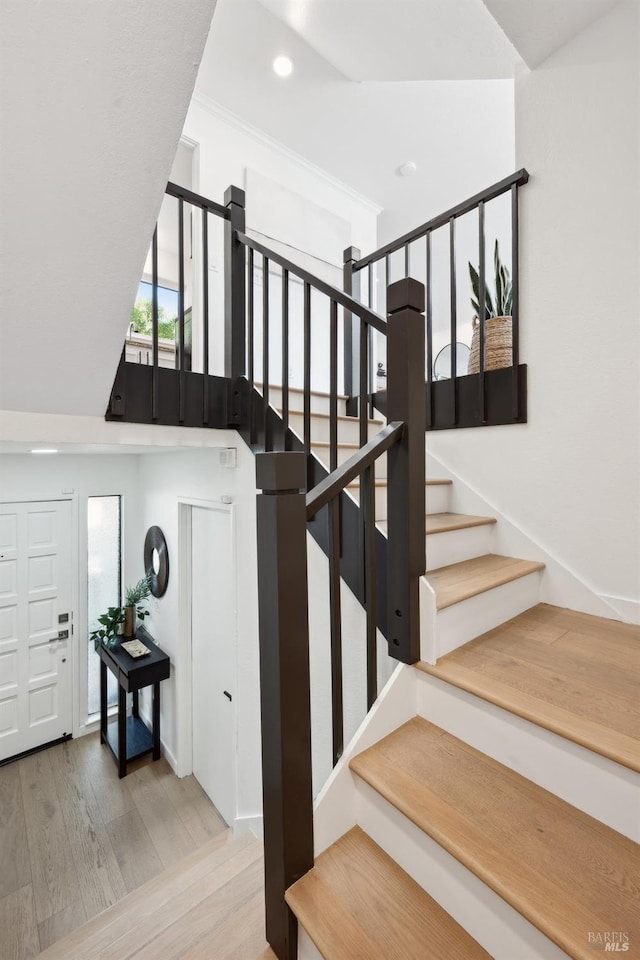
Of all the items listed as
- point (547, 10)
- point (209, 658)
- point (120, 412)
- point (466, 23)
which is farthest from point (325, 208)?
point (209, 658)

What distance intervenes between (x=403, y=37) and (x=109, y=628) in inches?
184

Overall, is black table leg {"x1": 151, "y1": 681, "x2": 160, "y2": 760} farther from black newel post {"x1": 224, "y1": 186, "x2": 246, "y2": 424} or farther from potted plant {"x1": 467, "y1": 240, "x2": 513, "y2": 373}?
potted plant {"x1": 467, "y1": 240, "x2": 513, "y2": 373}

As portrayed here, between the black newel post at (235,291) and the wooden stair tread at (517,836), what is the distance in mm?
1707

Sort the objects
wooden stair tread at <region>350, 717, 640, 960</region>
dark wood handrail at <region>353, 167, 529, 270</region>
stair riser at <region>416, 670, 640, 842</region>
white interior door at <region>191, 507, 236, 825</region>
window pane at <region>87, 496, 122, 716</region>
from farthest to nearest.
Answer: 1. window pane at <region>87, 496, 122, 716</region>
2. white interior door at <region>191, 507, 236, 825</region>
3. dark wood handrail at <region>353, 167, 529, 270</region>
4. stair riser at <region>416, 670, 640, 842</region>
5. wooden stair tread at <region>350, 717, 640, 960</region>

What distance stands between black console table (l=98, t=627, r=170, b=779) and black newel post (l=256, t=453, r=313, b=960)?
102 inches

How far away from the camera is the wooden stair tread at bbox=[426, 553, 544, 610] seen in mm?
1356

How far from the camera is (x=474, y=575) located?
63.2 inches

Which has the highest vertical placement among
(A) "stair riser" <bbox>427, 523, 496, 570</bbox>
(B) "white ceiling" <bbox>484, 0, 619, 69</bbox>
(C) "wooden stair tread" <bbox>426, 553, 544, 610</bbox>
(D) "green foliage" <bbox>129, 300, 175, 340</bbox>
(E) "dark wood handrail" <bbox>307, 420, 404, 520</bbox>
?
(B) "white ceiling" <bbox>484, 0, 619, 69</bbox>

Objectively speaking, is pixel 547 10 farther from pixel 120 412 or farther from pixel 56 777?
pixel 56 777

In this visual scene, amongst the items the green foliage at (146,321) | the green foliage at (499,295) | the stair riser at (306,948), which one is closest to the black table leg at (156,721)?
the stair riser at (306,948)

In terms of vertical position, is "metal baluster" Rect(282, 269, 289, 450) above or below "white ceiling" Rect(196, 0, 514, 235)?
Answer: below

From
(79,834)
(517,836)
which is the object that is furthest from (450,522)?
(79,834)

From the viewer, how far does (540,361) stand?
76.4 inches

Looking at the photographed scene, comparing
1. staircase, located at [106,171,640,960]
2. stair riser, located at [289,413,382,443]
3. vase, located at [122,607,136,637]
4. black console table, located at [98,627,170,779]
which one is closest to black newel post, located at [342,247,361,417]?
stair riser, located at [289,413,382,443]
